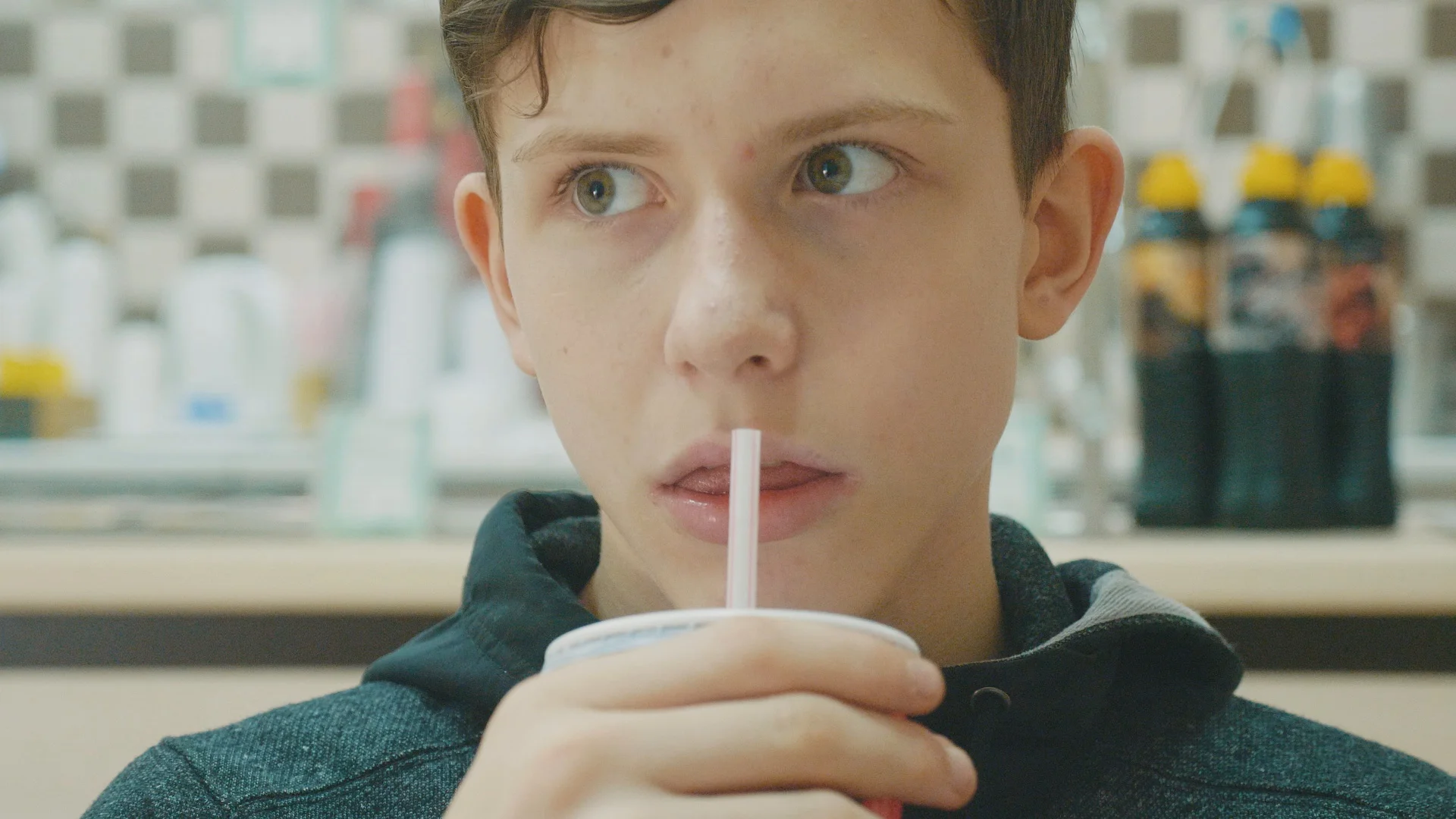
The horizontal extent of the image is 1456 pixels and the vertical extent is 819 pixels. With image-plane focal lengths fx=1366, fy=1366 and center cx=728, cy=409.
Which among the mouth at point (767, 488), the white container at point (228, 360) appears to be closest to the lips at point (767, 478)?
the mouth at point (767, 488)

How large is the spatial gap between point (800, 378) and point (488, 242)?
340 millimetres

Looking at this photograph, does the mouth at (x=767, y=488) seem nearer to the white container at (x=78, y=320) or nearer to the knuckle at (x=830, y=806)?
the knuckle at (x=830, y=806)

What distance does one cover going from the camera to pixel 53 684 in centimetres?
150

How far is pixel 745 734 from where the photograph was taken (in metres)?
0.45

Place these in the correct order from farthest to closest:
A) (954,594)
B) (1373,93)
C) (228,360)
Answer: (1373,93) < (228,360) < (954,594)

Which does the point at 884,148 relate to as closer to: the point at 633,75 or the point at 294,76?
the point at 633,75

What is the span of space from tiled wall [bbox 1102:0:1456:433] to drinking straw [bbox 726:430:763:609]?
186 centimetres

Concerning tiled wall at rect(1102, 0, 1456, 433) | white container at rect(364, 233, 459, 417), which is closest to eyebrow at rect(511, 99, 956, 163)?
white container at rect(364, 233, 459, 417)

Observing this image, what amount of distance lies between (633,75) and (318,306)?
1463 millimetres

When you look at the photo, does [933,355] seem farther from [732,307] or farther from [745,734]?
[745,734]

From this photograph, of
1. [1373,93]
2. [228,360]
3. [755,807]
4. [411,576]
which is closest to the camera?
[755,807]

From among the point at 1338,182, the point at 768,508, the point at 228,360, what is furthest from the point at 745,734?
the point at 228,360

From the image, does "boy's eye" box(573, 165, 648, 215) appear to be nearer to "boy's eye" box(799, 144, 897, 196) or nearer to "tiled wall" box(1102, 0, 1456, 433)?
"boy's eye" box(799, 144, 897, 196)

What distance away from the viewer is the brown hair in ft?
2.34
